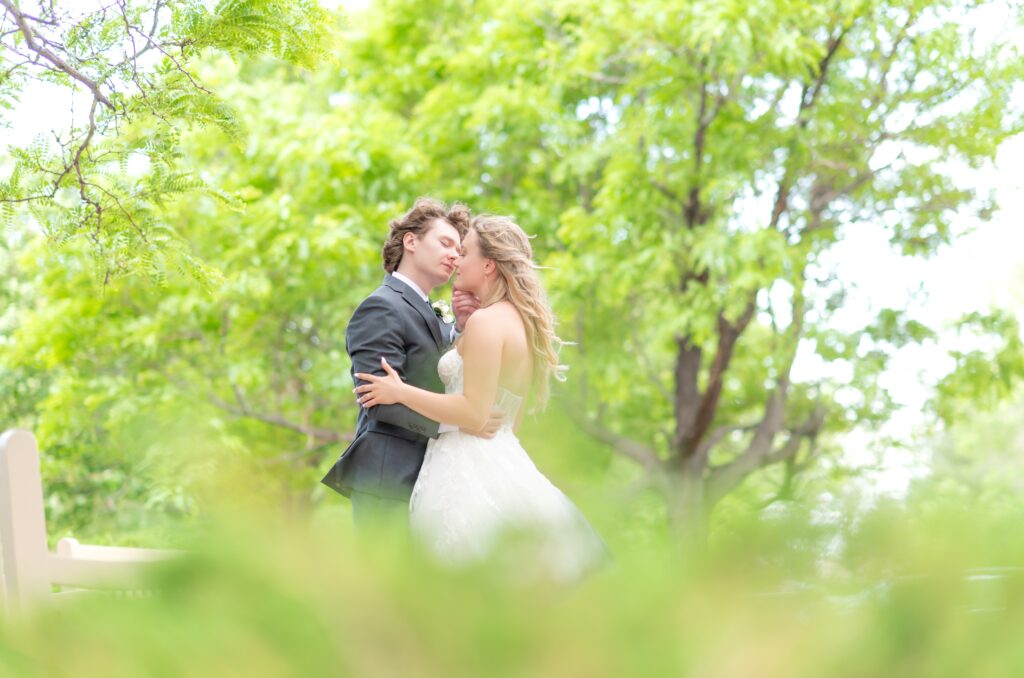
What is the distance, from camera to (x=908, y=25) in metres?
11.3

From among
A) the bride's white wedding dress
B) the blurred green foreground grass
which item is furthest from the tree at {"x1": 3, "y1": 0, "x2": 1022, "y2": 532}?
the blurred green foreground grass

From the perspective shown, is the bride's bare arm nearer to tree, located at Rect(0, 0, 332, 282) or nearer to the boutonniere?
the boutonniere

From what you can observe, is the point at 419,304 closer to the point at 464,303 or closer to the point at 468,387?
the point at 464,303

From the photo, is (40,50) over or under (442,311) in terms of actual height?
over

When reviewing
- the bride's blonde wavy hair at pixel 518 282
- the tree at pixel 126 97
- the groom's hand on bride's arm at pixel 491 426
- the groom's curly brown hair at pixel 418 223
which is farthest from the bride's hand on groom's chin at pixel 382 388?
the tree at pixel 126 97

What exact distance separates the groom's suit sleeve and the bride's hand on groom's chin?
68mm

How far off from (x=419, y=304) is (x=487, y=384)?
0.61m

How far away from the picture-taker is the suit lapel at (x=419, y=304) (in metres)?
4.54

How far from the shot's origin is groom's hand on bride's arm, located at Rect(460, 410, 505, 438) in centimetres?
439

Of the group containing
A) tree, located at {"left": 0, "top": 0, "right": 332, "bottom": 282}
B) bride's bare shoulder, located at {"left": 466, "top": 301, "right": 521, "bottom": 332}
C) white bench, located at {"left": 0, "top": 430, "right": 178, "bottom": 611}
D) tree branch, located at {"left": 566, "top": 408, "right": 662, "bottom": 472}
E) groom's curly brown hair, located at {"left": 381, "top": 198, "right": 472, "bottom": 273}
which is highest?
tree, located at {"left": 0, "top": 0, "right": 332, "bottom": 282}

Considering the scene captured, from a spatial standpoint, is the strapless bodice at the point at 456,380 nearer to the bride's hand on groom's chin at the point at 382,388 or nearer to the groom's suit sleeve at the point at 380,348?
the groom's suit sleeve at the point at 380,348

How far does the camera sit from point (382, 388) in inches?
163

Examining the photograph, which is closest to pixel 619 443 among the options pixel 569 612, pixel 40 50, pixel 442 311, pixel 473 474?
pixel 442 311

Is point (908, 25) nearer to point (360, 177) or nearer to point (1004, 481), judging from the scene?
point (360, 177)
